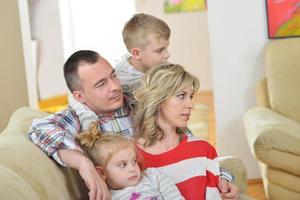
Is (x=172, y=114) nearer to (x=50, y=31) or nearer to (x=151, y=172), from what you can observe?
(x=151, y=172)

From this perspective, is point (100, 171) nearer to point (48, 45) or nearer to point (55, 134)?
point (55, 134)

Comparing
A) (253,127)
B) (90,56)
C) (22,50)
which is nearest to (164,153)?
(90,56)

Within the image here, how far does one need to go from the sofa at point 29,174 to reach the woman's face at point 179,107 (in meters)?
0.38

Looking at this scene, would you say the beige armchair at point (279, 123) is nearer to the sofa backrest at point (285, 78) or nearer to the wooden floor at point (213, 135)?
the sofa backrest at point (285, 78)

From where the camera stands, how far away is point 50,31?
6727 mm

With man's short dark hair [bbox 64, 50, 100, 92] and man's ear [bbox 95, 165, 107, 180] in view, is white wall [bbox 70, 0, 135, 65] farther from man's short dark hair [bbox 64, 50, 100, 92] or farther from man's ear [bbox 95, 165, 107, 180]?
man's ear [bbox 95, 165, 107, 180]

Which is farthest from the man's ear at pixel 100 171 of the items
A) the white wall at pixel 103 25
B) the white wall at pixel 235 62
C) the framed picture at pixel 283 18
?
the white wall at pixel 103 25

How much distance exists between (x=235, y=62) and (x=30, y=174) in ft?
8.12

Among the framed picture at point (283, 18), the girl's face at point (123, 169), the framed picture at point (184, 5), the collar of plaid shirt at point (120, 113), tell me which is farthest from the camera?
the framed picture at point (184, 5)

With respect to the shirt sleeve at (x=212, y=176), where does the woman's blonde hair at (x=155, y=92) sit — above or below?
above

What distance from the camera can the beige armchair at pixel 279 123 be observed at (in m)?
2.84

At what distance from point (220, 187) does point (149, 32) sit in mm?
712

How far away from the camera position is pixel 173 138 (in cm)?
185

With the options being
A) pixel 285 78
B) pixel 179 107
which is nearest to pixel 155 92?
pixel 179 107
